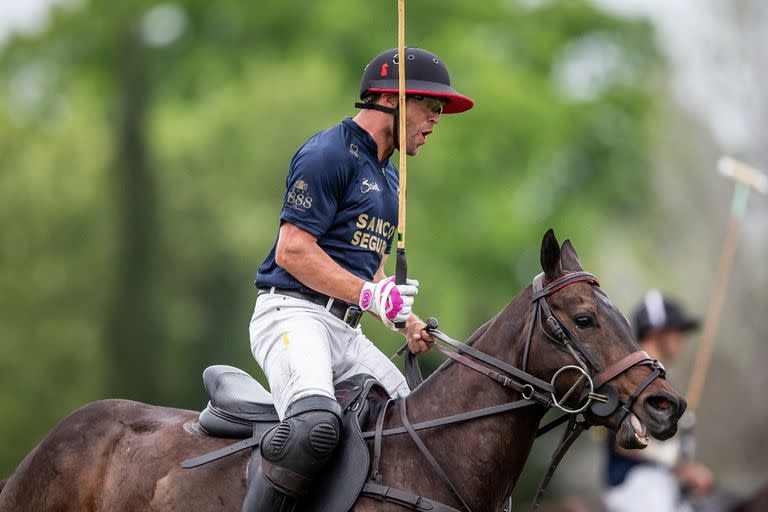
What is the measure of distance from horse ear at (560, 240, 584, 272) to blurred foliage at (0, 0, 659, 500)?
607 inches

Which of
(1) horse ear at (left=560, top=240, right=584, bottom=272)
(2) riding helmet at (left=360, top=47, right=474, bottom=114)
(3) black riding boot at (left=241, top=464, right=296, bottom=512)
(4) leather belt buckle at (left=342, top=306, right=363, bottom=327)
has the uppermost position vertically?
(2) riding helmet at (left=360, top=47, right=474, bottom=114)

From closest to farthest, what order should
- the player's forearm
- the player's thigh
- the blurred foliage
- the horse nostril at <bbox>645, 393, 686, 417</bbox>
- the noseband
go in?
the horse nostril at <bbox>645, 393, 686, 417</bbox> → the noseband → the player's forearm → the player's thigh → the blurred foliage

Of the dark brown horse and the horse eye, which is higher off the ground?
the horse eye

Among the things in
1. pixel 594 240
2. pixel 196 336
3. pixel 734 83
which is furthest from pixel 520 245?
pixel 196 336

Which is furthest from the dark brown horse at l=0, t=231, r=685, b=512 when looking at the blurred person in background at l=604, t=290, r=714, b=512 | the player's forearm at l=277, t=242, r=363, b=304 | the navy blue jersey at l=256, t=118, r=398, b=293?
the blurred person in background at l=604, t=290, r=714, b=512

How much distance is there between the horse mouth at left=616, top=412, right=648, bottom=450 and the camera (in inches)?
200

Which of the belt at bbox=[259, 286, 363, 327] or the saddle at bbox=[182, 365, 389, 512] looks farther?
the belt at bbox=[259, 286, 363, 327]

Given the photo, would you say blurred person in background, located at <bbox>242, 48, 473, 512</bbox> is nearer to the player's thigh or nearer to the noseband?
the player's thigh

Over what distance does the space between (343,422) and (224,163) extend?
60.1 feet

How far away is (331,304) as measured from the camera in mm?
5926

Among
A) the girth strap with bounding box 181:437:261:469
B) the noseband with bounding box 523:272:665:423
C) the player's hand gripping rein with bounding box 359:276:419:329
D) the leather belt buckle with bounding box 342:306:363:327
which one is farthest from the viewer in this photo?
the leather belt buckle with bounding box 342:306:363:327

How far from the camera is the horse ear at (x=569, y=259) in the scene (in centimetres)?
552

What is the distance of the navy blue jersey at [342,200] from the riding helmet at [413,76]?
0.83ft

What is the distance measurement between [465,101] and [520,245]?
754 inches
